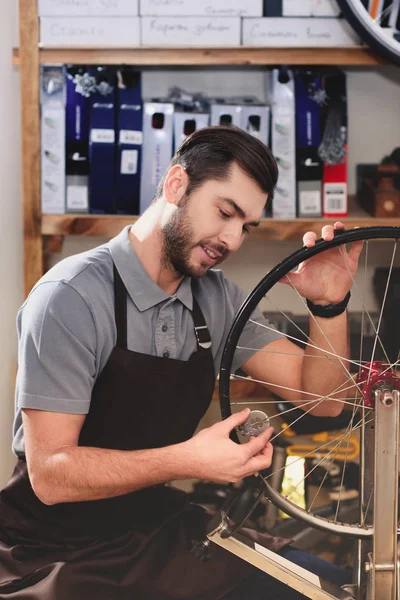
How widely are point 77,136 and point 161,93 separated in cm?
46

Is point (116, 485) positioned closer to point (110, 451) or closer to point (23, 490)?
point (110, 451)

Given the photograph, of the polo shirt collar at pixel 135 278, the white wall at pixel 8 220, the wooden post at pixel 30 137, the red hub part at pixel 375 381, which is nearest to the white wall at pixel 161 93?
the white wall at pixel 8 220

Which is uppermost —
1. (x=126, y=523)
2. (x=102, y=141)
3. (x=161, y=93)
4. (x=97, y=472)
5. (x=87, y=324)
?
(x=161, y=93)

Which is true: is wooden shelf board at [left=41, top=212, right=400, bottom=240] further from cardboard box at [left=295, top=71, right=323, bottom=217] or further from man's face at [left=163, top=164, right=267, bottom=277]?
man's face at [left=163, top=164, right=267, bottom=277]

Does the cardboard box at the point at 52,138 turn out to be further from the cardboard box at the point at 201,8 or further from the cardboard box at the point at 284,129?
the cardboard box at the point at 284,129

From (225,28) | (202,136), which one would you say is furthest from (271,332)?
(225,28)

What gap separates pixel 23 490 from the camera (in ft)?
4.63

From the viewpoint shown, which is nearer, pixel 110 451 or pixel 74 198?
pixel 110 451

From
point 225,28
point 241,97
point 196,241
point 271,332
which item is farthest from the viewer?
point 241,97

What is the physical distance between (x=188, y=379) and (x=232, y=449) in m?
0.34

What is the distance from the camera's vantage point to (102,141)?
2260 millimetres

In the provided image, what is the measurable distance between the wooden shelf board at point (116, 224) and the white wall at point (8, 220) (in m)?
0.22

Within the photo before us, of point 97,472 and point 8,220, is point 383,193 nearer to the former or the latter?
point 8,220

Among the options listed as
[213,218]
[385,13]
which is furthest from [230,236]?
[385,13]
